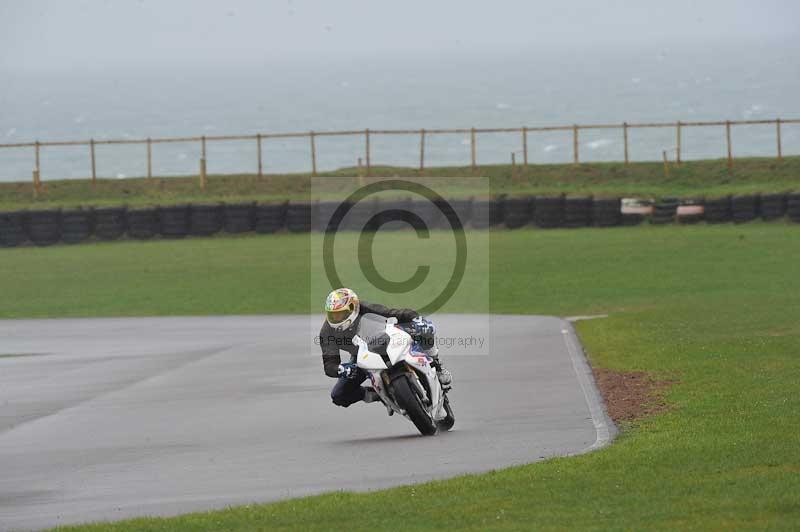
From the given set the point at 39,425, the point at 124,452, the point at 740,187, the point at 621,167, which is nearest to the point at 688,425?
the point at 124,452

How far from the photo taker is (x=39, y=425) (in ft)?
52.9

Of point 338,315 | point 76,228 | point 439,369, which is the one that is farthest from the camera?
point 76,228

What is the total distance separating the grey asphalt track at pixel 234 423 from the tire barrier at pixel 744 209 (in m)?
18.3

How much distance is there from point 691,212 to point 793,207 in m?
3.09

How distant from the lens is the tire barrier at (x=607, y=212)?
140 feet

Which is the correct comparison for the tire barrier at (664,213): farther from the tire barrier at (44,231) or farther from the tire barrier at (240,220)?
the tire barrier at (44,231)

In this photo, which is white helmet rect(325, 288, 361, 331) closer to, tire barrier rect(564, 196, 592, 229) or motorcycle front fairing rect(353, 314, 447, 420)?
motorcycle front fairing rect(353, 314, 447, 420)

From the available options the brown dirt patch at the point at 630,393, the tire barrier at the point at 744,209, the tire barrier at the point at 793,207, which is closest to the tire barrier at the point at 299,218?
the tire barrier at the point at 744,209

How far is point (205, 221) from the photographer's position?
145 ft

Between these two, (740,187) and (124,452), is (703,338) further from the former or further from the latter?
(740,187)

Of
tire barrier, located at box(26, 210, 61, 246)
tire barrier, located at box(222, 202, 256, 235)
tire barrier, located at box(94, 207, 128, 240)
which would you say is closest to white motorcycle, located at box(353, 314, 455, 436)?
tire barrier, located at box(222, 202, 256, 235)

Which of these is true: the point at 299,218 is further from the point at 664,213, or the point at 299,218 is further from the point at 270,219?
the point at 664,213

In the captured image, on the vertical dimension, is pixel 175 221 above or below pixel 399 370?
above

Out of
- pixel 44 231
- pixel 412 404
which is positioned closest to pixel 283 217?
pixel 44 231
